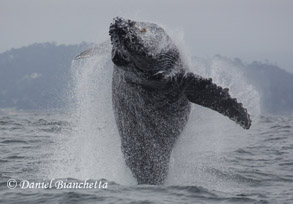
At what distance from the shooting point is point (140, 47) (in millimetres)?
7195

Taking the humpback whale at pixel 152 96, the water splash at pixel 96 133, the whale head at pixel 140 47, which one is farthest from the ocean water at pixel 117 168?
the whale head at pixel 140 47

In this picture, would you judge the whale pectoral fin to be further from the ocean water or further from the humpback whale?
the ocean water

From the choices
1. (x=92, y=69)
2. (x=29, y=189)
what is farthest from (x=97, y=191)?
(x=92, y=69)

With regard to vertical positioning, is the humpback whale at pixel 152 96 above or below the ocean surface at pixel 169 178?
above

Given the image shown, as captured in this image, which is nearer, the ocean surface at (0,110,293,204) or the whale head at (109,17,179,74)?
the whale head at (109,17,179,74)

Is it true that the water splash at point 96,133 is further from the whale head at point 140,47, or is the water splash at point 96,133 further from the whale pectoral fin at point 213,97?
the whale pectoral fin at point 213,97

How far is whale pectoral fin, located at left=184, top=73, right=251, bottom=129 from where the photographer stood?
7.57 metres

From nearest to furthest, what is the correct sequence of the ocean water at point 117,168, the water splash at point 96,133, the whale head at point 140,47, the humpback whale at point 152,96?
the whale head at point 140,47 → the humpback whale at point 152,96 → the ocean water at point 117,168 → the water splash at point 96,133

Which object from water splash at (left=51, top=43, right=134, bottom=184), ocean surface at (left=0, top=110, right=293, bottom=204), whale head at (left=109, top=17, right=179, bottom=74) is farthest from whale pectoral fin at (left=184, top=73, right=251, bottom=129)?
water splash at (left=51, top=43, right=134, bottom=184)

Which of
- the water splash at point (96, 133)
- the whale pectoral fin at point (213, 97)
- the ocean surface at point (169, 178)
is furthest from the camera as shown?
the water splash at point (96, 133)

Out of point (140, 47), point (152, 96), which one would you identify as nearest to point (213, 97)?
point (152, 96)

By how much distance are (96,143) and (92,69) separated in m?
1.58

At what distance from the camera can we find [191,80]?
7574mm

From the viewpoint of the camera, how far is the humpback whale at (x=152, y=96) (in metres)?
7.30
